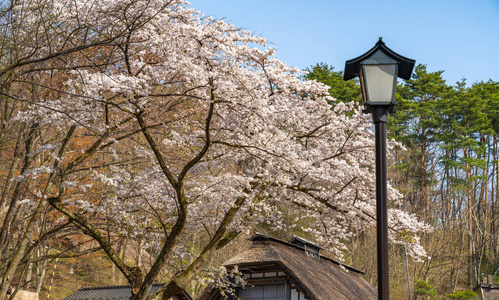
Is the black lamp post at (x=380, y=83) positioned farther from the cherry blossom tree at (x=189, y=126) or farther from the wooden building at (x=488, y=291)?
the wooden building at (x=488, y=291)

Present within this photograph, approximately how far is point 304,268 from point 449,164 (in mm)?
21112

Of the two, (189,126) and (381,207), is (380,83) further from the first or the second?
(189,126)

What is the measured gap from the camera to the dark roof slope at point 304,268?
529 inches

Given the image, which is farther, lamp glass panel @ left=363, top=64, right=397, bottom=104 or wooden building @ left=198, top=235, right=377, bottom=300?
wooden building @ left=198, top=235, right=377, bottom=300

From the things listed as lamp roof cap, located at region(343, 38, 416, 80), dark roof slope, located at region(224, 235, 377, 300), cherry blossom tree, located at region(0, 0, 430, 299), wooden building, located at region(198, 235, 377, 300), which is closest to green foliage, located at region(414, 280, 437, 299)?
dark roof slope, located at region(224, 235, 377, 300)

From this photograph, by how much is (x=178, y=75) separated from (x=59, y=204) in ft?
8.85

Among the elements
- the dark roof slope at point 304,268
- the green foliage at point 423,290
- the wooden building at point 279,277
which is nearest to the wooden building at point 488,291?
the green foliage at point 423,290

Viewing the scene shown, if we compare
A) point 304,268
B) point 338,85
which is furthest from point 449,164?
point 304,268

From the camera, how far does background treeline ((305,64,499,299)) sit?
30.7 metres

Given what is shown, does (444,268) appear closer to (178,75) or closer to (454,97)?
(454,97)

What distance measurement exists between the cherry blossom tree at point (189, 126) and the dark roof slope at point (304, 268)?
155 inches

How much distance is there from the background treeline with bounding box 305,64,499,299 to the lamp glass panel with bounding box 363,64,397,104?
87.2ft

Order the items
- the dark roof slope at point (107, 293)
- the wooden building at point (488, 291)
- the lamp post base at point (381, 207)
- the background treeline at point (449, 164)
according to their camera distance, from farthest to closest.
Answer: the background treeline at point (449, 164) → the wooden building at point (488, 291) → the dark roof slope at point (107, 293) → the lamp post base at point (381, 207)

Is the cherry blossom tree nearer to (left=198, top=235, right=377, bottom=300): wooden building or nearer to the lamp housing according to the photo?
the lamp housing
